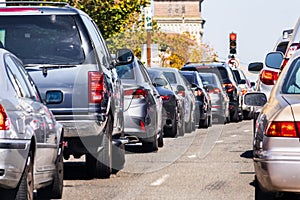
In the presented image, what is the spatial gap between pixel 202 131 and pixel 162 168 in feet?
36.5

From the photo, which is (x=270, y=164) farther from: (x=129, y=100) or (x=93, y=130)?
(x=129, y=100)

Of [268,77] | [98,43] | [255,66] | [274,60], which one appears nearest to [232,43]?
[255,66]

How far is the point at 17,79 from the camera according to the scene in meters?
10.3

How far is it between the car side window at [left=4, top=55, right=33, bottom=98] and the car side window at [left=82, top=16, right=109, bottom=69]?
113 inches

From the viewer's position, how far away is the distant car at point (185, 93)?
82.0ft

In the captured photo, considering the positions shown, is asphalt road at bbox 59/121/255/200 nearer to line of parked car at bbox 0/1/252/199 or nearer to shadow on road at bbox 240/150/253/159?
shadow on road at bbox 240/150/253/159

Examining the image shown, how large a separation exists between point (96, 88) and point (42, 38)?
3.11 feet

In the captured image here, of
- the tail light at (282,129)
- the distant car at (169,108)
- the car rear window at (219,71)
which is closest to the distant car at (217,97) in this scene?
the car rear window at (219,71)

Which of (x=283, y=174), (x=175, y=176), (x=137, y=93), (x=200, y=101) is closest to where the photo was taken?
(x=283, y=174)

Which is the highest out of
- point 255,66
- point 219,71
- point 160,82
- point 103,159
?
point 103,159

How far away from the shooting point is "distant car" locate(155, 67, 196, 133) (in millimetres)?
24984

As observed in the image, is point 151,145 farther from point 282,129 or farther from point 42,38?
point 282,129

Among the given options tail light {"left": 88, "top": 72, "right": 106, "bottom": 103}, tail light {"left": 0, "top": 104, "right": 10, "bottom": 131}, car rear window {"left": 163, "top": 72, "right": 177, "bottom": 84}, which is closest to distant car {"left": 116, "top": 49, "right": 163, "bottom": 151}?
tail light {"left": 88, "top": 72, "right": 106, "bottom": 103}

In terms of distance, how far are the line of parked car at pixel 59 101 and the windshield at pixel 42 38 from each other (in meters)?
0.01
